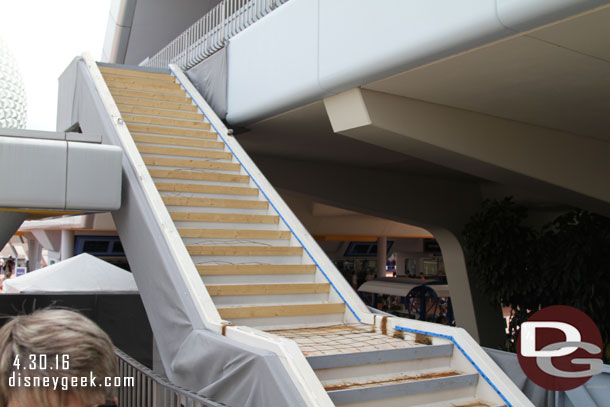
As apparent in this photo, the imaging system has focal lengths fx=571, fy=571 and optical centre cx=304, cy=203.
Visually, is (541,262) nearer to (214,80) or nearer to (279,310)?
(279,310)

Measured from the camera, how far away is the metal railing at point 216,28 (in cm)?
902

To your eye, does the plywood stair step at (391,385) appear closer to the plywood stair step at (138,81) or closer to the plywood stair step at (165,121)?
the plywood stair step at (165,121)

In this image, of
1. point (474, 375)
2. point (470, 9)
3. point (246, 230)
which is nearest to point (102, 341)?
point (474, 375)

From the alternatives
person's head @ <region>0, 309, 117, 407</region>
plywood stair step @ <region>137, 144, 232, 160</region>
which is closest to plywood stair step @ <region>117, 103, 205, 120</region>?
plywood stair step @ <region>137, 144, 232, 160</region>

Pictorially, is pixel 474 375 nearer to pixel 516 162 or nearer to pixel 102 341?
pixel 516 162

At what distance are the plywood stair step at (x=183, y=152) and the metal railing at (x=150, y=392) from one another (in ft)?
13.8

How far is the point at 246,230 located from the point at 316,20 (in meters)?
2.77

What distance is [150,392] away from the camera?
3.93m

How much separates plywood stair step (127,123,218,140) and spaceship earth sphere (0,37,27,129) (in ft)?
8.20

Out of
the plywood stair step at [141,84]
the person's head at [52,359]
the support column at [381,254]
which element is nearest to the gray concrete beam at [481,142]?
the plywood stair step at [141,84]

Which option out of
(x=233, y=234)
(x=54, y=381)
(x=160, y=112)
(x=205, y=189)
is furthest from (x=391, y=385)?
(x=160, y=112)

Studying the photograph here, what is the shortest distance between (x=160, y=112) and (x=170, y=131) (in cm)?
75

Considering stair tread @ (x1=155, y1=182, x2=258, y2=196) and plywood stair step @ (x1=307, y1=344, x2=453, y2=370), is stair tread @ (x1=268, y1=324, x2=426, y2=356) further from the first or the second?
stair tread @ (x1=155, y1=182, x2=258, y2=196)

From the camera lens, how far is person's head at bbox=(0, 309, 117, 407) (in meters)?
0.99
